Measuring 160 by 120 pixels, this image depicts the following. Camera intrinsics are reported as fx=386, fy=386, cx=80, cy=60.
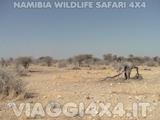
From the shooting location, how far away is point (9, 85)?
11984 millimetres

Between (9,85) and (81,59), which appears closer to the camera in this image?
(9,85)

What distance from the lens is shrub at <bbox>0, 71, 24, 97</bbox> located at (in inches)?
457

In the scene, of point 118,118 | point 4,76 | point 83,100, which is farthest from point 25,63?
point 118,118

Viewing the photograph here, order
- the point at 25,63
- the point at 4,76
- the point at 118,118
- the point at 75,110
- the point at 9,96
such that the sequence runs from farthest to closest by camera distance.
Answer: the point at 25,63
the point at 4,76
the point at 9,96
the point at 75,110
the point at 118,118

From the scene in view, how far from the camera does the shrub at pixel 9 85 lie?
457 inches

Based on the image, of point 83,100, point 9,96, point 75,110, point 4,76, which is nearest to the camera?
point 75,110

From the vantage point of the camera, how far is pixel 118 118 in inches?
332

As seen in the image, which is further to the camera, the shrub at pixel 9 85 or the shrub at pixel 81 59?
the shrub at pixel 81 59

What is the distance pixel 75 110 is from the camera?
30.0ft

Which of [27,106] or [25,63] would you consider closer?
A: [27,106]

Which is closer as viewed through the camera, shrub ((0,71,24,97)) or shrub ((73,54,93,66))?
shrub ((0,71,24,97))

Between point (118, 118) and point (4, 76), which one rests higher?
point (4, 76)

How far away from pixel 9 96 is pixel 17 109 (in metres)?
2.00

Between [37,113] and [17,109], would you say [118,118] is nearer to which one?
[37,113]
